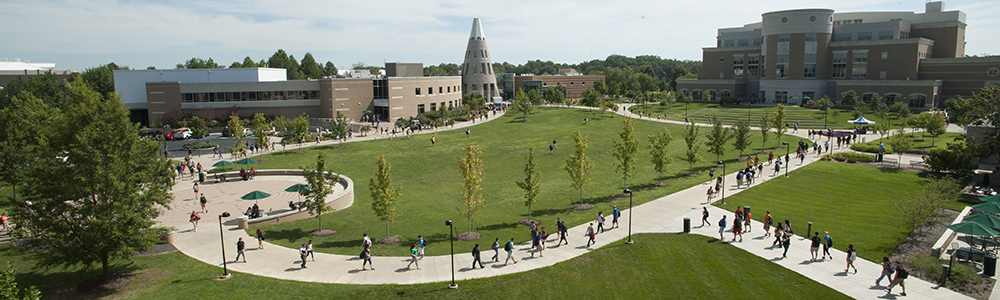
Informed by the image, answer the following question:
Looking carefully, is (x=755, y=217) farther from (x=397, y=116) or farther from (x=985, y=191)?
(x=397, y=116)

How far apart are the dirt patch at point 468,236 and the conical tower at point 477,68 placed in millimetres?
76914

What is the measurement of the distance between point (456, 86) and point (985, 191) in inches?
2931

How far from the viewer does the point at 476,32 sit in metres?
99.1

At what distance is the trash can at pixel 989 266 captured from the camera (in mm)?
18750

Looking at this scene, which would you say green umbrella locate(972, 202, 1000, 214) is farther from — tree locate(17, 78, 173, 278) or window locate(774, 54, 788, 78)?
window locate(774, 54, 788, 78)

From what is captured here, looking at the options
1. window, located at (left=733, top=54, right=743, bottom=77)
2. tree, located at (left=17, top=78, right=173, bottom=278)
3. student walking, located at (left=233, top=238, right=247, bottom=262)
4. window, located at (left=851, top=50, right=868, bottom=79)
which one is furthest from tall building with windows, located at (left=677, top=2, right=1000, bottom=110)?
tree, located at (left=17, top=78, right=173, bottom=278)

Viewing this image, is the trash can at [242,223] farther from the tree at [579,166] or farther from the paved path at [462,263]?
the tree at [579,166]

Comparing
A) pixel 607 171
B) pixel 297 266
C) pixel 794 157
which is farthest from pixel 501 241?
pixel 794 157

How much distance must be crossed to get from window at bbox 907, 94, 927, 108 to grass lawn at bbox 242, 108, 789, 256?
1318 inches

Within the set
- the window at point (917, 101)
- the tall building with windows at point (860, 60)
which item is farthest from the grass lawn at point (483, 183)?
the tall building with windows at point (860, 60)

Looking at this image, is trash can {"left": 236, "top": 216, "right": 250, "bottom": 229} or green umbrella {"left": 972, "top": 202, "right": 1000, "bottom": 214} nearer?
green umbrella {"left": 972, "top": 202, "right": 1000, "bottom": 214}

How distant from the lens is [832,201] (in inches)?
1182

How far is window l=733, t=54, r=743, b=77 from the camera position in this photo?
96188mm

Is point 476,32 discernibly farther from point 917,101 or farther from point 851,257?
point 851,257
